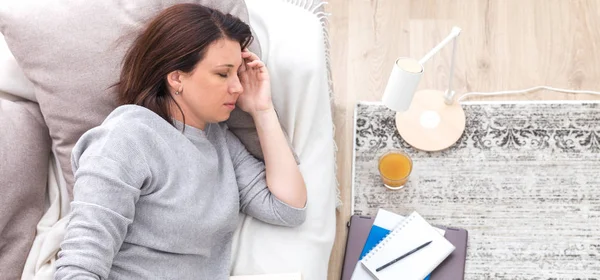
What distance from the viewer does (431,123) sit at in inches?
81.5

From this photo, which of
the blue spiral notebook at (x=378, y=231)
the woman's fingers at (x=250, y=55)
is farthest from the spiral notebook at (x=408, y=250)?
the woman's fingers at (x=250, y=55)

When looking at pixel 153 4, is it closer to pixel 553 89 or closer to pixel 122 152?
pixel 122 152

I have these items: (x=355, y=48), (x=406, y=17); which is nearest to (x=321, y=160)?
(x=355, y=48)

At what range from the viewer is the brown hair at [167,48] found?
1406 mm

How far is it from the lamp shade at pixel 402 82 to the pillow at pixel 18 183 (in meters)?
0.90

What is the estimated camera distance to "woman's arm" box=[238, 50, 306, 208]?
5.15 feet

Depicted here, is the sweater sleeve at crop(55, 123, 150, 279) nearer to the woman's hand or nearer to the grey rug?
the woman's hand

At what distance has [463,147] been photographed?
2.08 m

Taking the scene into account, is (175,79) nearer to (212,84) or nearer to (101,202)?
(212,84)

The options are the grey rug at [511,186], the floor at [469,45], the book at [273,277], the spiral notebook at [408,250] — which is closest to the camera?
the book at [273,277]

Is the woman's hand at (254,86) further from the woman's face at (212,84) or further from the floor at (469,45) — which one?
the floor at (469,45)

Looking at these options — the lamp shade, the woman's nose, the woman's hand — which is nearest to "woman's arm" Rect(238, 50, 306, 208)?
the woman's hand

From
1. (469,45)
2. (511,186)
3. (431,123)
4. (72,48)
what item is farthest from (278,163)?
(469,45)

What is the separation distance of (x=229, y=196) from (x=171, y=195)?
16cm
